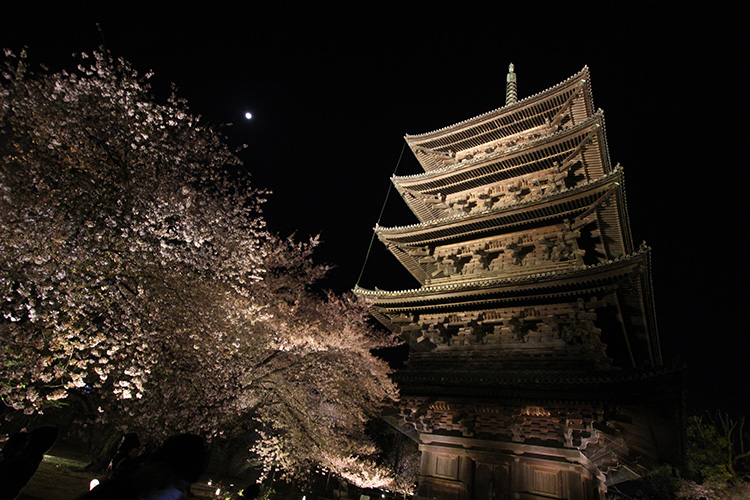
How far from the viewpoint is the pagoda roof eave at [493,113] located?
14.3 m

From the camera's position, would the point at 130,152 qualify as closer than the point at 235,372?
Yes

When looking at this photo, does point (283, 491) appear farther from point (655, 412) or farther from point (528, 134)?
point (528, 134)

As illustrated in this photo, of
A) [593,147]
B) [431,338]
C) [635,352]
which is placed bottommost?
[431,338]

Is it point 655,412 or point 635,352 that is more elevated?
point 635,352

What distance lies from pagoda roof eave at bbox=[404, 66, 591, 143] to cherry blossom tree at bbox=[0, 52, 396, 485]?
932 cm

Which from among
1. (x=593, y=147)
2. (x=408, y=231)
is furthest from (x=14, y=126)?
(x=593, y=147)

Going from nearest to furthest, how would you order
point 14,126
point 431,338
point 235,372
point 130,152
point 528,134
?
point 14,126 < point 130,152 < point 235,372 < point 431,338 < point 528,134

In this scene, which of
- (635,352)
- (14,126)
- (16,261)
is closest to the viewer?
(16,261)

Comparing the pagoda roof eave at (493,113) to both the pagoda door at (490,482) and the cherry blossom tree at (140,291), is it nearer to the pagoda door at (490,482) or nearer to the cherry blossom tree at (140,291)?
the cherry blossom tree at (140,291)

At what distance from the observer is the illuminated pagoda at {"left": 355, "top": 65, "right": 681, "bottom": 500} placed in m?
8.92

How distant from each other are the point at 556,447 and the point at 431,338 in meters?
4.87

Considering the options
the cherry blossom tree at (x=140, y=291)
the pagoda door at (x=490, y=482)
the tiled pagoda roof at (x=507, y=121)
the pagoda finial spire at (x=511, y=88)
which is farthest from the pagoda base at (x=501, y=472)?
the pagoda finial spire at (x=511, y=88)

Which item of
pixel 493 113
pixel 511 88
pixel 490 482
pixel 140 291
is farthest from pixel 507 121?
pixel 140 291

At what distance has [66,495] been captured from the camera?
10.7 meters
